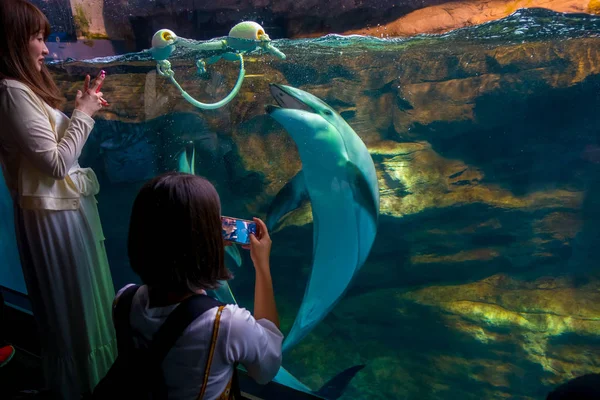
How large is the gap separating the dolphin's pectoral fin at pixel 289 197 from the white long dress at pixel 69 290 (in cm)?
117

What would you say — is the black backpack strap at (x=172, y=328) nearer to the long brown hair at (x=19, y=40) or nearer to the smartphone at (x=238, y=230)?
the smartphone at (x=238, y=230)

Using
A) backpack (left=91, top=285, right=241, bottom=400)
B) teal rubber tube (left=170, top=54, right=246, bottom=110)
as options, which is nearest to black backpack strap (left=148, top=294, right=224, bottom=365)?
backpack (left=91, top=285, right=241, bottom=400)

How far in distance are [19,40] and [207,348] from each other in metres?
1.73

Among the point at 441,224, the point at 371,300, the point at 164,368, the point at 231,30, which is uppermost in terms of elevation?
the point at 231,30

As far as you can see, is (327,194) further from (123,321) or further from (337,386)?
(123,321)

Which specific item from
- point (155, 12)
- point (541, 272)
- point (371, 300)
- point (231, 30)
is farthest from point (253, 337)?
point (541, 272)

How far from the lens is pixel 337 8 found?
8.21 ft

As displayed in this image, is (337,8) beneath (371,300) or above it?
above

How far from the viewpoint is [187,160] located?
332 cm

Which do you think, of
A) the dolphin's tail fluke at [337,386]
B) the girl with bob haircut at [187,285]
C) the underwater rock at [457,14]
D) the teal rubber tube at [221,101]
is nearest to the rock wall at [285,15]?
the underwater rock at [457,14]

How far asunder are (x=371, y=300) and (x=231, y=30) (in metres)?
2.99

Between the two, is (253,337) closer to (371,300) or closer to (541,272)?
(371,300)

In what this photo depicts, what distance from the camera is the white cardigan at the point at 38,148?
5.92ft

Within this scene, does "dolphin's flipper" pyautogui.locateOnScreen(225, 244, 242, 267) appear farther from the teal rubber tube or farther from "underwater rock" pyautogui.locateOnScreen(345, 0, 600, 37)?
"underwater rock" pyautogui.locateOnScreen(345, 0, 600, 37)
